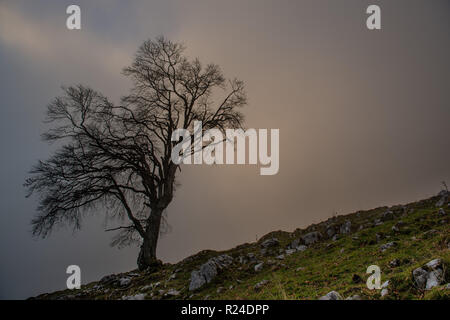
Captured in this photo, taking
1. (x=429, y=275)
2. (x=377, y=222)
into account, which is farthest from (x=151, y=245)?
(x=429, y=275)

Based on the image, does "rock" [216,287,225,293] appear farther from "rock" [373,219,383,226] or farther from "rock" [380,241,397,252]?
"rock" [373,219,383,226]

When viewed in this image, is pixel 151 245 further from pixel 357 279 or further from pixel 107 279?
pixel 357 279

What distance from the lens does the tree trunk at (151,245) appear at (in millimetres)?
15242

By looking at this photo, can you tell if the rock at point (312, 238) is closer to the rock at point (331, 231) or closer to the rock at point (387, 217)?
the rock at point (331, 231)

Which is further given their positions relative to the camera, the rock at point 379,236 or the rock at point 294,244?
the rock at point 294,244

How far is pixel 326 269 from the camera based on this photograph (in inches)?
329

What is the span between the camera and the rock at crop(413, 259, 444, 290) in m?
4.35

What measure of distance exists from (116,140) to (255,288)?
1264 cm

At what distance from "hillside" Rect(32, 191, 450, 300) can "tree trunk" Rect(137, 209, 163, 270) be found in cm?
91

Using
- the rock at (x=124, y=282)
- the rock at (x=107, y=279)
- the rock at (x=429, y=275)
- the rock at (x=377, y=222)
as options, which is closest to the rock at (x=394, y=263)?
the rock at (x=429, y=275)

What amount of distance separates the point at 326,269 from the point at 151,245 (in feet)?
36.5
